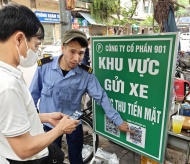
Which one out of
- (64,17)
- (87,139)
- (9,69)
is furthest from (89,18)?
(9,69)

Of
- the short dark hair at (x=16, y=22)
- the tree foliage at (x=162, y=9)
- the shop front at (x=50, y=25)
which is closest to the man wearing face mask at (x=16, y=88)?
the short dark hair at (x=16, y=22)

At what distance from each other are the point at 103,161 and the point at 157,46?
140 cm

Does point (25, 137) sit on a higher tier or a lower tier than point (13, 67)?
lower

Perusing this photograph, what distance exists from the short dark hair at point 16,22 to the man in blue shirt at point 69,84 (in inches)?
24.4

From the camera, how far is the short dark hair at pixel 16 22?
89cm

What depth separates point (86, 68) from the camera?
1728 millimetres

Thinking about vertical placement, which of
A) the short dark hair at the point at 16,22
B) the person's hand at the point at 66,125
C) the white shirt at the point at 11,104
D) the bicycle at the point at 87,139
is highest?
the short dark hair at the point at 16,22

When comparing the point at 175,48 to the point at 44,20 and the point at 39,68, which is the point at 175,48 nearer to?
the point at 39,68

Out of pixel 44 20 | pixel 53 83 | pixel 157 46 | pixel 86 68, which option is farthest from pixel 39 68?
pixel 44 20

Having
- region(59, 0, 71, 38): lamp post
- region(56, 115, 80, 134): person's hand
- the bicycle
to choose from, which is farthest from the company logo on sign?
region(56, 115, 80, 134): person's hand

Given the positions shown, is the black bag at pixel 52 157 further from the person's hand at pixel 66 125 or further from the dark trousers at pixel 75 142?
the dark trousers at pixel 75 142

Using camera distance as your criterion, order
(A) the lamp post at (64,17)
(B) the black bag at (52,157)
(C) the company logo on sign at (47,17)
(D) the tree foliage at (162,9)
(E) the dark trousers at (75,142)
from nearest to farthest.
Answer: (B) the black bag at (52,157) < (E) the dark trousers at (75,142) < (A) the lamp post at (64,17) < (D) the tree foliage at (162,9) < (C) the company logo on sign at (47,17)

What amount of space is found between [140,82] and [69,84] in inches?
26.1

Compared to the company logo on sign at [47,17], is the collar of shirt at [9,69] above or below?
below
